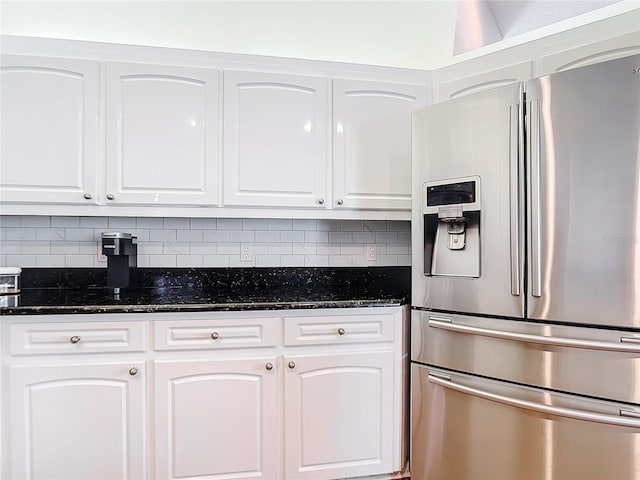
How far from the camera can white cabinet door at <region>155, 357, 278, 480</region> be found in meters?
1.75

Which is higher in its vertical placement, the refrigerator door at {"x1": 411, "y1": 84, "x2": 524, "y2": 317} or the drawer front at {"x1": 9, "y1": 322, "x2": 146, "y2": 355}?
the refrigerator door at {"x1": 411, "y1": 84, "x2": 524, "y2": 317}

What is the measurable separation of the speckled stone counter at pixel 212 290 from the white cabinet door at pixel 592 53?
1.23m

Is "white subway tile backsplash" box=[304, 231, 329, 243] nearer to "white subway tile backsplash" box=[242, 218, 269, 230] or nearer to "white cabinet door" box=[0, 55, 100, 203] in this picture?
"white subway tile backsplash" box=[242, 218, 269, 230]

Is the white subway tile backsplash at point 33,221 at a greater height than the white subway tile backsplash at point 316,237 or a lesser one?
greater

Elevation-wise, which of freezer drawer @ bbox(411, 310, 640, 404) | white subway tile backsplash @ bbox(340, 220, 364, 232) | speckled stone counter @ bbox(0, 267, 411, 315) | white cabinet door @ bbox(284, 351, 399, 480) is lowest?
white cabinet door @ bbox(284, 351, 399, 480)

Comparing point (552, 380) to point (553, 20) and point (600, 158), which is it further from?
point (553, 20)

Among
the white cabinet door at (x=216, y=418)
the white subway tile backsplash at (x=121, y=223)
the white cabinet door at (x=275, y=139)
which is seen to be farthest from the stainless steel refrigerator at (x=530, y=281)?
the white subway tile backsplash at (x=121, y=223)

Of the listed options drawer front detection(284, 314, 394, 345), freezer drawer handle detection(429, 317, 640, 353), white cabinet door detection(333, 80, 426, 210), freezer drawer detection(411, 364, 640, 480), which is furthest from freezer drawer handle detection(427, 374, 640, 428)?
white cabinet door detection(333, 80, 426, 210)

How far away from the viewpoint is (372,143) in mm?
2215

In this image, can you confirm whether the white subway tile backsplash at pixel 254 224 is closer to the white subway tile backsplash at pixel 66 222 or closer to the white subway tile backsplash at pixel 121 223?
the white subway tile backsplash at pixel 121 223

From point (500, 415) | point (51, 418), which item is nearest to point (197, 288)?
point (51, 418)

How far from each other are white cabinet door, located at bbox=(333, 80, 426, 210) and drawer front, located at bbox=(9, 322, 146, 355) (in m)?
1.13

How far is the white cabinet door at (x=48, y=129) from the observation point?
194cm

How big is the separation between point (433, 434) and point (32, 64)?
2445 mm
